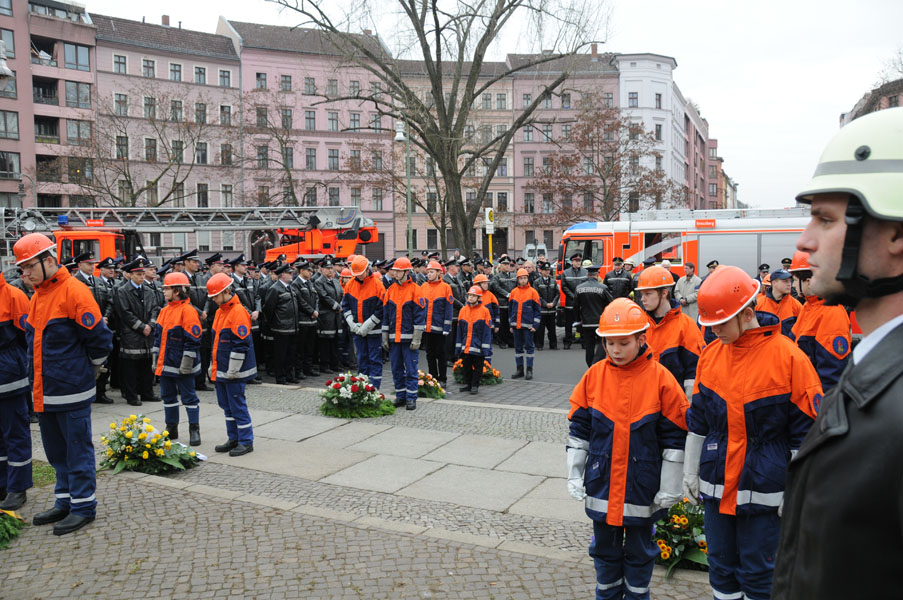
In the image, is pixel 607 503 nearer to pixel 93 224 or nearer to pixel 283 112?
pixel 93 224

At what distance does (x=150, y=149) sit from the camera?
49.4 m

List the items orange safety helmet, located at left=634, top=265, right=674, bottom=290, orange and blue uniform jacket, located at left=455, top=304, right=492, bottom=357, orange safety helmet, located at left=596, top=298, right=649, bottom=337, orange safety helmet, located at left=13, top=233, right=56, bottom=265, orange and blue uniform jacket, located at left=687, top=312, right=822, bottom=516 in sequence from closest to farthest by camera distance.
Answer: orange and blue uniform jacket, located at left=687, top=312, right=822, bottom=516, orange safety helmet, located at left=596, top=298, right=649, bottom=337, orange safety helmet, located at left=13, top=233, right=56, bottom=265, orange safety helmet, located at left=634, top=265, right=674, bottom=290, orange and blue uniform jacket, located at left=455, top=304, right=492, bottom=357

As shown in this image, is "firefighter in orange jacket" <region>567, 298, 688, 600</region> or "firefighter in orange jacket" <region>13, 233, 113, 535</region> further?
"firefighter in orange jacket" <region>13, 233, 113, 535</region>

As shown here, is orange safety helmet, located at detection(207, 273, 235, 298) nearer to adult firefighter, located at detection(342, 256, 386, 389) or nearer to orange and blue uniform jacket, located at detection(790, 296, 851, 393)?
adult firefighter, located at detection(342, 256, 386, 389)

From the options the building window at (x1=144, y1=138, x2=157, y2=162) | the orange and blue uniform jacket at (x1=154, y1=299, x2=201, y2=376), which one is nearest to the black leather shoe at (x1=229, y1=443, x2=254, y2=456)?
the orange and blue uniform jacket at (x1=154, y1=299, x2=201, y2=376)

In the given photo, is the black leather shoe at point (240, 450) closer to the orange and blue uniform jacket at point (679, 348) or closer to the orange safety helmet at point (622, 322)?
the orange and blue uniform jacket at point (679, 348)

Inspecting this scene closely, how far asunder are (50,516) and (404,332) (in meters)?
5.79

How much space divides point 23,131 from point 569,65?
42249 millimetres

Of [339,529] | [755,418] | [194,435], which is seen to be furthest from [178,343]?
[755,418]

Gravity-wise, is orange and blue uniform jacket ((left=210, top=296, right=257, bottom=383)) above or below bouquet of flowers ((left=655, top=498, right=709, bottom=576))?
above

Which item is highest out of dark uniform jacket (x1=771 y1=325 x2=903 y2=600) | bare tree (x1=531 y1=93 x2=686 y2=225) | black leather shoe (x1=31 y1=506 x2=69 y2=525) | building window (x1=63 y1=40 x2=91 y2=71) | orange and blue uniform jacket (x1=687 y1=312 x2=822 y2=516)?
building window (x1=63 y1=40 x2=91 y2=71)

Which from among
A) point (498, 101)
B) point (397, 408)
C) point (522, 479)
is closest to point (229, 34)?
point (498, 101)

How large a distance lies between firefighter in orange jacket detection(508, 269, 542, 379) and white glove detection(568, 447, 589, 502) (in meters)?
9.48

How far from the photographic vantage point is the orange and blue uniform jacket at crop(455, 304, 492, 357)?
1206cm
